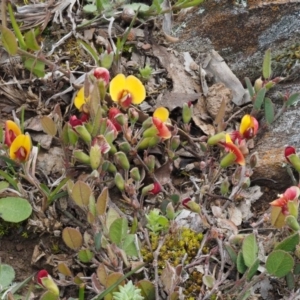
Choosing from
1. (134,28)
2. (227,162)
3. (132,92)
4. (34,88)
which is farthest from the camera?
(134,28)

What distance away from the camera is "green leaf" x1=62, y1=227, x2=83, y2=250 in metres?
1.85

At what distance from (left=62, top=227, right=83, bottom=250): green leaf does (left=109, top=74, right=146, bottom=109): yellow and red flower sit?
567 mm

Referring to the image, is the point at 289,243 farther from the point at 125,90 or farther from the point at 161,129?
the point at 125,90

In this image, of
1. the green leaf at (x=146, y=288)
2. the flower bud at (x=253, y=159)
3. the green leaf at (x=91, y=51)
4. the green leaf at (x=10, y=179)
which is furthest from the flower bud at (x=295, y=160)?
Result: the green leaf at (x=10, y=179)

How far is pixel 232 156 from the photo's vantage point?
79.4 inches

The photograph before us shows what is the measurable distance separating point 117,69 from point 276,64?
731 millimetres

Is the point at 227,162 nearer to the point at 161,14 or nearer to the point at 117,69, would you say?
the point at 117,69

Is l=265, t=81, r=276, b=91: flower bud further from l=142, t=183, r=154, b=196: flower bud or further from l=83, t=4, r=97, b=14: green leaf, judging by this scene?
l=83, t=4, r=97, b=14: green leaf

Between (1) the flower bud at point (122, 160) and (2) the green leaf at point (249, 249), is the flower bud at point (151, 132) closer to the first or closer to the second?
(1) the flower bud at point (122, 160)

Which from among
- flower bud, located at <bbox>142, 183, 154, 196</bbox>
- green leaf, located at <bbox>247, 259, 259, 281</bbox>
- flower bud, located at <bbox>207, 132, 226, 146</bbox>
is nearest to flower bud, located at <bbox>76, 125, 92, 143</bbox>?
flower bud, located at <bbox>142, 183, 154, 196</bbox>

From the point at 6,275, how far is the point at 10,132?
0.50 m

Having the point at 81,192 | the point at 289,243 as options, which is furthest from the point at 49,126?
the point at 289,243

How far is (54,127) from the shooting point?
2076 mm

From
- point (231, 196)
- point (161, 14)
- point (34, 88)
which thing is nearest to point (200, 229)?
point (231, 196)
